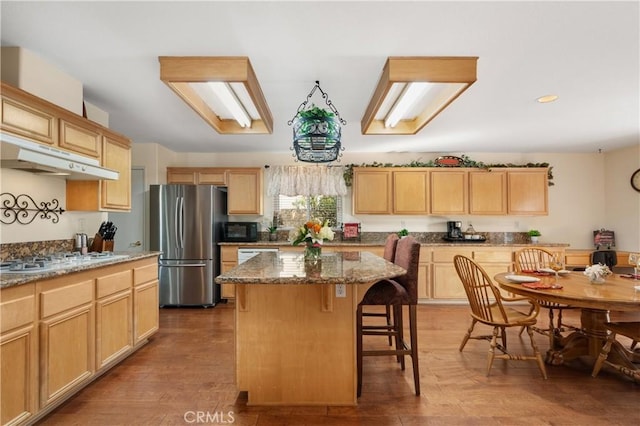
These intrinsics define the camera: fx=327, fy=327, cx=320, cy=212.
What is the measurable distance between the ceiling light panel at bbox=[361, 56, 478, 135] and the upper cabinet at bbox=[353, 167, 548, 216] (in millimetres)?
1917

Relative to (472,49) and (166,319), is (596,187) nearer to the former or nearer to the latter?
(472,49)

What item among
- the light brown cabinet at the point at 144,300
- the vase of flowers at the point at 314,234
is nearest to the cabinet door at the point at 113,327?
the light brown cabinet at the point at 144,300

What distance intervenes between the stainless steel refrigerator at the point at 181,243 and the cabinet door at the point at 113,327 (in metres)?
1.80

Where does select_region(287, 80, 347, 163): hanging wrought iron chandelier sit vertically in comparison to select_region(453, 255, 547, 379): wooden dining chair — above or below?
above

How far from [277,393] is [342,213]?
361 cm

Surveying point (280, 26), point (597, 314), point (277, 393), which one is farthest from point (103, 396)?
point (597, 314)

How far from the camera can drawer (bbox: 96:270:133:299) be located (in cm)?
246

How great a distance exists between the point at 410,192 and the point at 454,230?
0.96 m

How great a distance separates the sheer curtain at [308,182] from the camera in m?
5.35

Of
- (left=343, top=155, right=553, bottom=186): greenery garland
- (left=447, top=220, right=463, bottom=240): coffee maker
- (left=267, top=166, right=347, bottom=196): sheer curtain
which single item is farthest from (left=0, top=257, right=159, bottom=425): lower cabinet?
(left=447, top=220, right=463, bottom=240): coffee maker

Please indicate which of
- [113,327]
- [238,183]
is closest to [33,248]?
[113,327]

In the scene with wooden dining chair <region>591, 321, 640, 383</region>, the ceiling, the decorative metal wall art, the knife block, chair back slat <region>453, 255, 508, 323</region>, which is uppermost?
A: the ceiling

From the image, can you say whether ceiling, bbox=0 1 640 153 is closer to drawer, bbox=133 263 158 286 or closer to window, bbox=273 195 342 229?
drawer, bbox=133 263 158 286

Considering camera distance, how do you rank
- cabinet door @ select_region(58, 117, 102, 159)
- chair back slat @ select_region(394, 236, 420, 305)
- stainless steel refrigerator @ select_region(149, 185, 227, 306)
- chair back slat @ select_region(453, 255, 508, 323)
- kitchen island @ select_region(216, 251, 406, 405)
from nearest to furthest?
1. kitchen island @ select_region(216, 251, 406, 405)
2. chair back slat @ select_region(394, 236, 420, 305)
3. cabinet door @ select_region(58, 117, 102, 159)
4. chair back slat @ select_region(453, 255, 508, 323)
5. stainless steel refrigerator @ select_region(149, 185, 227, 306)
